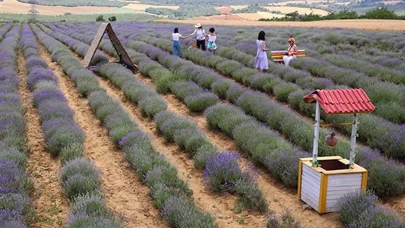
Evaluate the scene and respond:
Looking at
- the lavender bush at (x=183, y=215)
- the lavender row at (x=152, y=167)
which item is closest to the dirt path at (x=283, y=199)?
the lavender bush at (x=183, y=215)

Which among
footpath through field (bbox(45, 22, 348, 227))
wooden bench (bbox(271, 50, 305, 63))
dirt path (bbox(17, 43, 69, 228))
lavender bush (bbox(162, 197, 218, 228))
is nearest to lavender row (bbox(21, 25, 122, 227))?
dirt path (bbox(17, 43, 69, 228))

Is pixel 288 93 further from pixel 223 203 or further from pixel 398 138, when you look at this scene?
pixel 223 203

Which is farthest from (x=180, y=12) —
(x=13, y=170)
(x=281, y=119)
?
(x=13, y=170)

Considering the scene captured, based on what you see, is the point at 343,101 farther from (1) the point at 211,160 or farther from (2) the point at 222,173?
→ (1) the point at 211,160

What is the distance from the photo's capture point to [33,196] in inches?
214

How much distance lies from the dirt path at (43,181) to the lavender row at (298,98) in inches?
173

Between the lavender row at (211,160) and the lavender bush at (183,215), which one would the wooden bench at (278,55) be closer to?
the lavender row at (211,160)

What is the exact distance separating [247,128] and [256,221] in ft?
8.02

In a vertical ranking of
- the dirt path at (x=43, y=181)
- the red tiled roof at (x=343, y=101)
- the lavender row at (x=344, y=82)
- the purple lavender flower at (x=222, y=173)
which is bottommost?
the dirt path at (x=43, y=181)

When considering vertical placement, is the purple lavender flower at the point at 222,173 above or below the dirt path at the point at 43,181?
above

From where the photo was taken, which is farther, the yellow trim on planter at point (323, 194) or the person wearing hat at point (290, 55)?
the person wearing hat at point (290, 55)

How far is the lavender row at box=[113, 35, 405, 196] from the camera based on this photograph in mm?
5141

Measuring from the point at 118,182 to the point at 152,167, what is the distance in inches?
20.1

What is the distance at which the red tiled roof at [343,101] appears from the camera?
182 inches
